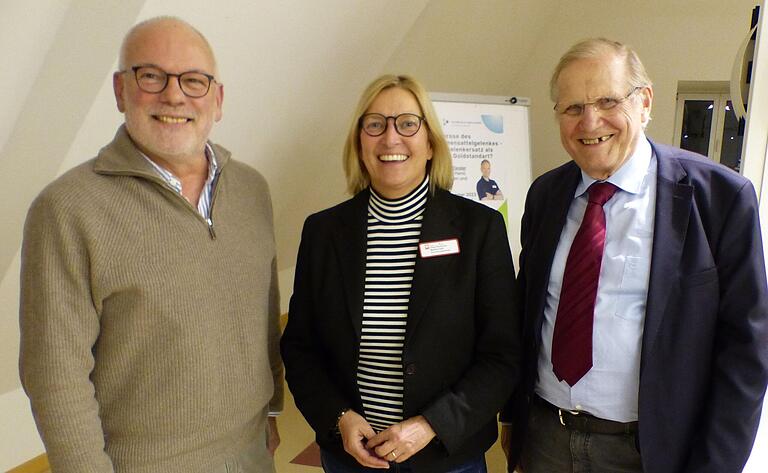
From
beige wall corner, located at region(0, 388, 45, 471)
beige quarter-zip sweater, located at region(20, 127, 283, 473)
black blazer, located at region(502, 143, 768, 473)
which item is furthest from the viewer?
beige wall corner, located at region(0, 388, 45, 471)

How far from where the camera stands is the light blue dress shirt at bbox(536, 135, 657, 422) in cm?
137

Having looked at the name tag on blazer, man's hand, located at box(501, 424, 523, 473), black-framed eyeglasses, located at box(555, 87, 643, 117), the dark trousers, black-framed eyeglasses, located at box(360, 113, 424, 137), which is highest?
black-framed eyeglasses, located at box(555, 87, 643, 117)

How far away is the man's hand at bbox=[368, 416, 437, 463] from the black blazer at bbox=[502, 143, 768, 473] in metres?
0.51

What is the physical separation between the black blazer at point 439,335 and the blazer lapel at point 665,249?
1.09 ft

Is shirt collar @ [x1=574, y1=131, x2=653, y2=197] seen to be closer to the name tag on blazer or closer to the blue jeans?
the name tag on blazer

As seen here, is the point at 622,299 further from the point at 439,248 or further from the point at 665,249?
the point at 439,248

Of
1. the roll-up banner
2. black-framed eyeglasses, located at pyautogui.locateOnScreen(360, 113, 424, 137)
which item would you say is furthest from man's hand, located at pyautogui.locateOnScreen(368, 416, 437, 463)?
the roll-up banner

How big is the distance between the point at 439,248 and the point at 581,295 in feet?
1.22

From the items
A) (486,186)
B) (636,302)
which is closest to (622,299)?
(636,302)

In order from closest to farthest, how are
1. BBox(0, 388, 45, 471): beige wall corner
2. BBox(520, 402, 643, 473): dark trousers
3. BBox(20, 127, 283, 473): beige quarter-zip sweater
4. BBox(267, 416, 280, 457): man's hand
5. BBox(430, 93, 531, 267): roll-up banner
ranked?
BBox(20, 127, 283, 473): beige quarter-zip sweater < BBox(520, 402, 643, 473): dark trousers < BBox(267, 416, 280, 457): man's hand < BBox(0, 388, 45, 471): beige wall corner < BBox(430, 93, 531, 267): roll-up banner

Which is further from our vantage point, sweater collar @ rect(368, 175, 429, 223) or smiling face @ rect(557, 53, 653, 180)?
sweater collar @ rect(368, 175, 429, 223)

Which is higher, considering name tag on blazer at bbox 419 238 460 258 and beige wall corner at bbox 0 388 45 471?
name tag on blazer at bbox 419 238 460 258

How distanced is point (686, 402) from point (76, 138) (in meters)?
1.91

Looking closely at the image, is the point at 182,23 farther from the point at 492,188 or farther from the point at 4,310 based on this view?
the point at 492,188
